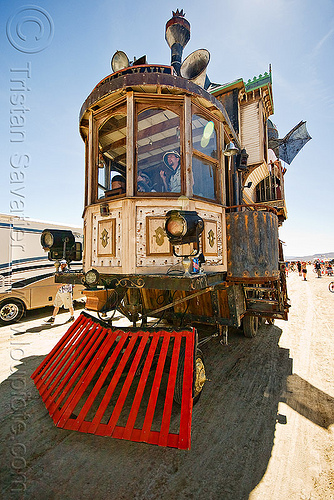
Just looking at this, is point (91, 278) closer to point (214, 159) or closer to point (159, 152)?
point (214, 159)

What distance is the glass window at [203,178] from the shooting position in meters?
4.07

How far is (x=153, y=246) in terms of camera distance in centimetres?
354

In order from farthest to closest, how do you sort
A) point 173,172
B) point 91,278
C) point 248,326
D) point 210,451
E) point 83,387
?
1. point 248,326
2. point 173,172
3. point 91,278
4. point 83,387
5. point 210,451

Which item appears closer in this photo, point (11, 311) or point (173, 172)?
point (173, 172)

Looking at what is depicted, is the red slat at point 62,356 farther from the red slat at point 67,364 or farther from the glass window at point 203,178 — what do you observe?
the glass window at point 203,178

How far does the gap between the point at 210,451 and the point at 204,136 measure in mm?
4629

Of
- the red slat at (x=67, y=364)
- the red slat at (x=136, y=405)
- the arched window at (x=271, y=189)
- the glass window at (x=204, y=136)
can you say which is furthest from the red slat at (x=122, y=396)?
the arched window at (x=271, y=189)

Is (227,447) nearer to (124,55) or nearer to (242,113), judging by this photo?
(124,55)

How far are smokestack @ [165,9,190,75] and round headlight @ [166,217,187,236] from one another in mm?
4950

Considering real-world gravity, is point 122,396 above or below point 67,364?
below

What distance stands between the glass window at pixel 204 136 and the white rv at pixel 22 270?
7.08 m

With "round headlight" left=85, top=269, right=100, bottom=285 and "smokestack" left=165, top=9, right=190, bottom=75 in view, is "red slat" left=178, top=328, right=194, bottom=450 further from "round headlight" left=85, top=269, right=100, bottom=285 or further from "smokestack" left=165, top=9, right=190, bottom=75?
"smokestack" left=165, top=9, right=190, bottom=75

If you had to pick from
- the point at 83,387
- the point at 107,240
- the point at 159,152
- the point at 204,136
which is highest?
the point at 159,152

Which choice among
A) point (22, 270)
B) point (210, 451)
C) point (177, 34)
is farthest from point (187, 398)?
point (22, 270)
